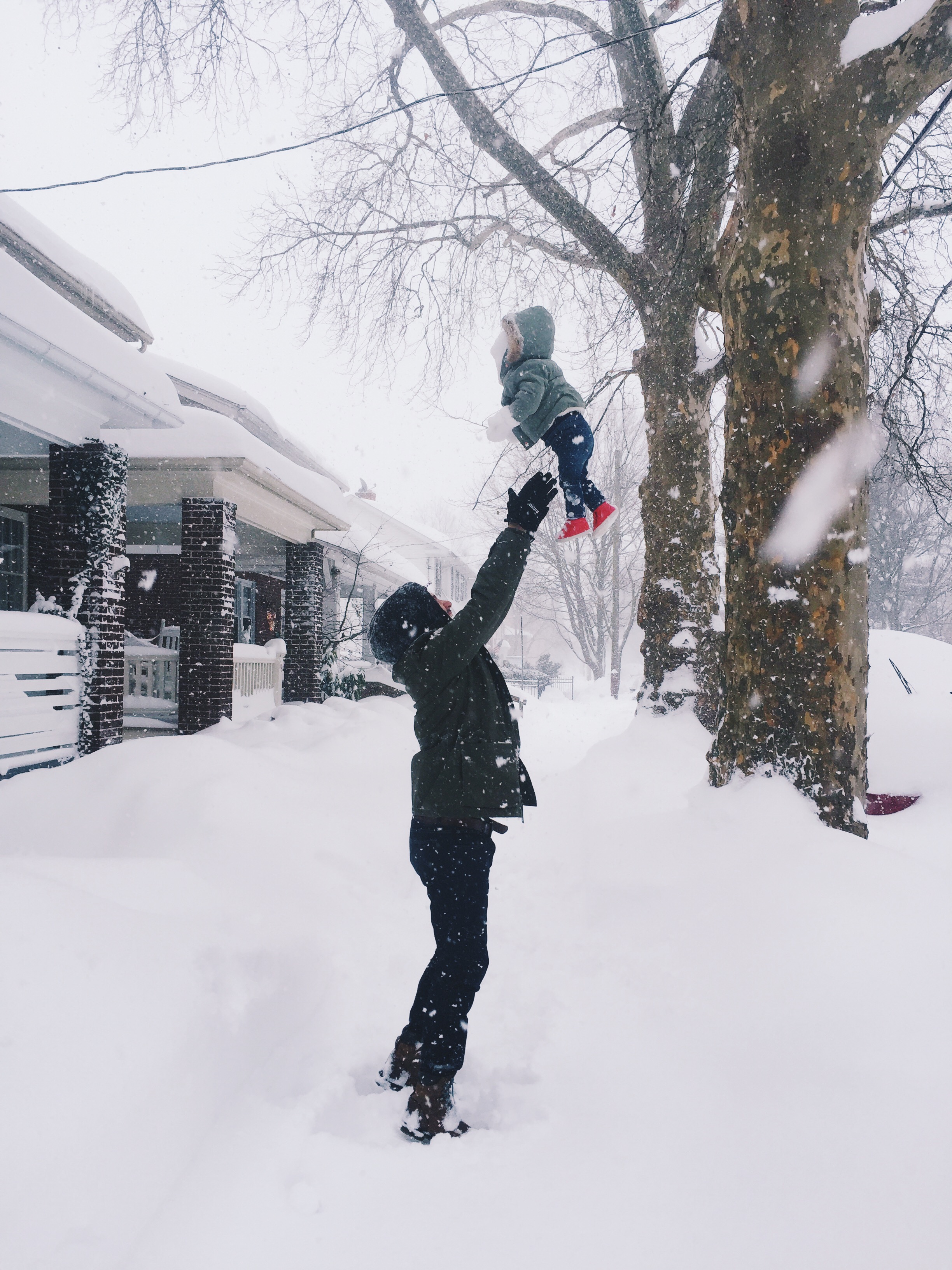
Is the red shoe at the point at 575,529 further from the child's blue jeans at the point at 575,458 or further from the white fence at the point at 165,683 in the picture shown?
the white fence at the point at 165,683

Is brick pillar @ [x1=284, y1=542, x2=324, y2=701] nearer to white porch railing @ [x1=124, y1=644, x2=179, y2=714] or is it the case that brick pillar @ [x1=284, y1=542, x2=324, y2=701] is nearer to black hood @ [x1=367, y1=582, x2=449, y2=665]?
white porch railing @ [x1=124, y1=644, x2=179, y2=714]

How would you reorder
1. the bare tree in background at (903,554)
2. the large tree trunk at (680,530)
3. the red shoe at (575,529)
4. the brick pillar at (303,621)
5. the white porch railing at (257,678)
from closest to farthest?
the red shoe at (575,529), the large tree trunk at (680,530), the white porch railing at (257,678), the brick pillar at (303,621), the bare tree in background at (903,554)

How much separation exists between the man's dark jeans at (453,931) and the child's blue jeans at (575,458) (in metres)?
1.41

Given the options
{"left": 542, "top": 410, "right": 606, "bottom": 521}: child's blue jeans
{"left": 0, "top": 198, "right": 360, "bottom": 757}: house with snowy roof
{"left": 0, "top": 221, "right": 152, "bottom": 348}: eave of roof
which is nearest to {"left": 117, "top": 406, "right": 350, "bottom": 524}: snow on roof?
{"left": 0, "top": 198, "right": 360, "bottom": 757}: house with snowy roof

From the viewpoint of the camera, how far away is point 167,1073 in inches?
89.4

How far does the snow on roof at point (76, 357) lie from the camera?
5.30 meters

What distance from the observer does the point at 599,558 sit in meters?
26.6

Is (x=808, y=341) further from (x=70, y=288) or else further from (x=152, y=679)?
(x=152, y=679)

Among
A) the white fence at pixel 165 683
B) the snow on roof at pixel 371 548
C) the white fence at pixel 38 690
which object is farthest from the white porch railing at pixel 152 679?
the white fence at pixel 38 690

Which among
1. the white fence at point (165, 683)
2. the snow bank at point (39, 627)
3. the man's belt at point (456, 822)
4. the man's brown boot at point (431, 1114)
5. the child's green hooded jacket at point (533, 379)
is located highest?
the child's green hooded jacket at point (533, 379)

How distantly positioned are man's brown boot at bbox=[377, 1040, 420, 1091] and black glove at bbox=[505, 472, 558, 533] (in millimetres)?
1826

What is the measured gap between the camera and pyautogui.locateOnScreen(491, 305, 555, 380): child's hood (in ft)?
9.95

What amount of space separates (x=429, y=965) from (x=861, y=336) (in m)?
3.65

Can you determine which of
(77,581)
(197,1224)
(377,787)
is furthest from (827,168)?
(77,581)
